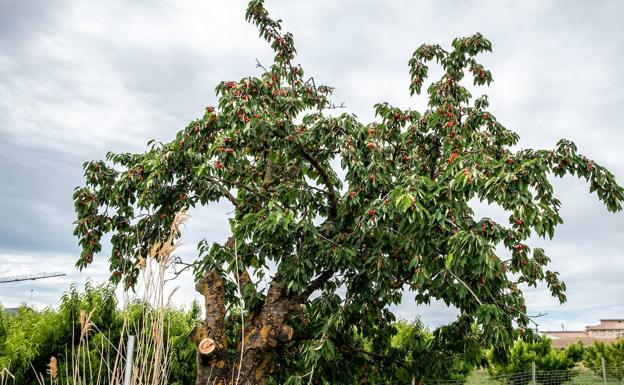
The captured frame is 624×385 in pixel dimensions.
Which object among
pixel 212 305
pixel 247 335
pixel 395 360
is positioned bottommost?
pixel 395 360

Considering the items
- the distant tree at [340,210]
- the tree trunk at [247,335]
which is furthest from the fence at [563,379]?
the tree trunk at [247,335]

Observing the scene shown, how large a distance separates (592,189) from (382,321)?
2.94 m

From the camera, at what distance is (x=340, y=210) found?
5.88 metres

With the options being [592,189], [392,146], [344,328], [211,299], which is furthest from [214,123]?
[592,189]

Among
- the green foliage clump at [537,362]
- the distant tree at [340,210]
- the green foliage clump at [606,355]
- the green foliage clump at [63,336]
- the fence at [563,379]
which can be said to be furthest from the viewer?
the green foliage clump at [606,355]

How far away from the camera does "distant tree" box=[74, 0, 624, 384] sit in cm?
476

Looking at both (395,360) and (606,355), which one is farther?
(606,355)

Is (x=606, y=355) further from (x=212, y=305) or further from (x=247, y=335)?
(x=212, y=305)

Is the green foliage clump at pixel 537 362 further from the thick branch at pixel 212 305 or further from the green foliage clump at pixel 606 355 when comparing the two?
the thick branch at pixel 212 305

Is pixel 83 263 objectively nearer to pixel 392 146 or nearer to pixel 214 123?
pixel 214 123

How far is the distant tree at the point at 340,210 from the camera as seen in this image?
187 inches

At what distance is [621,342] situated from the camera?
47.3 feet

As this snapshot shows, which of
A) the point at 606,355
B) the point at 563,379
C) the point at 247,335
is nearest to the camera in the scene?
the point at 247,335

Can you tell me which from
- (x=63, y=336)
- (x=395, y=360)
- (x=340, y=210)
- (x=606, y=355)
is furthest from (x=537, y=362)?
(x=63, y=336)
